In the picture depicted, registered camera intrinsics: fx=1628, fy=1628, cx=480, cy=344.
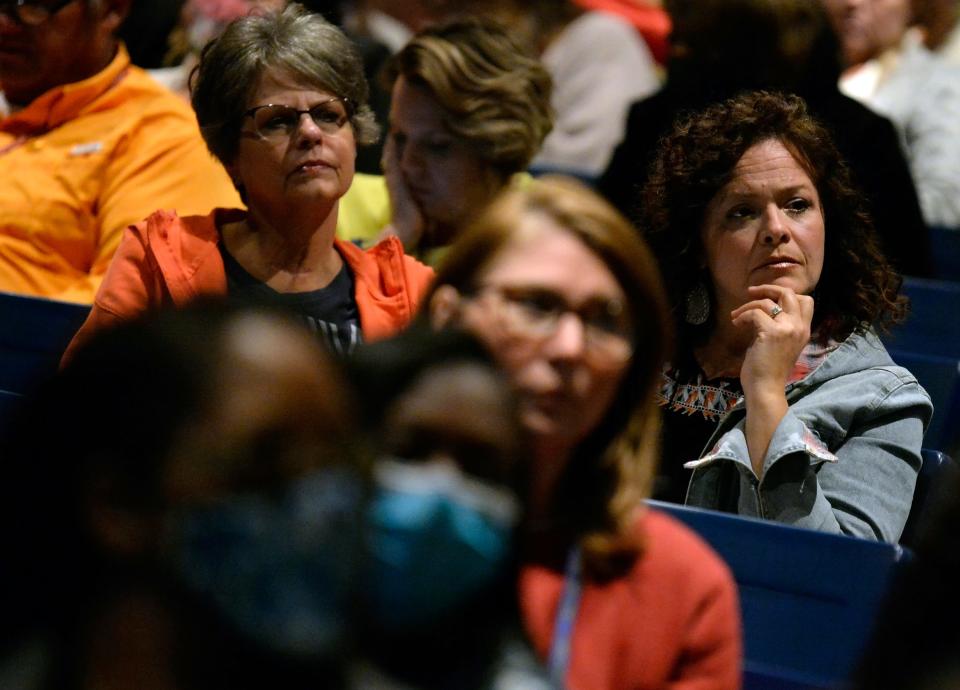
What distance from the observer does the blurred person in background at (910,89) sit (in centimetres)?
491

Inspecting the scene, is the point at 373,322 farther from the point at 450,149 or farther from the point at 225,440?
the point at 225,440

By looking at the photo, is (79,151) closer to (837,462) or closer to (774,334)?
(774,334)

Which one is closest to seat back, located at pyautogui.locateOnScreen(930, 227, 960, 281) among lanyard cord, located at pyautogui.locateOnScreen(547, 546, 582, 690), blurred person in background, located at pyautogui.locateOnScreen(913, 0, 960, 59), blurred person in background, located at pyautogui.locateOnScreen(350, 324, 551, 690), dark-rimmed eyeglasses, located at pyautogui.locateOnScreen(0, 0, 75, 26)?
blurred person in background, located at pyautogui.locateOnScreen(913, 0, 960, 59)

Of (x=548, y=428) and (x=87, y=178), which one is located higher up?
(x=548, y=428)

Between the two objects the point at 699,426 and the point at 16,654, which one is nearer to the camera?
the point at 16,654

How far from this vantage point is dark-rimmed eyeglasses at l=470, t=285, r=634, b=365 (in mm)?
1723

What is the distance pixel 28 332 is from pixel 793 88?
181 centimetres

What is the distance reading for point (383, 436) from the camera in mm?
1402

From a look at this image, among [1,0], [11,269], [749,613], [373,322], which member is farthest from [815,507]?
[1,0]

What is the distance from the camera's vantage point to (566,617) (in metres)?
1.70

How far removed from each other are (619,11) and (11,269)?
2.89m

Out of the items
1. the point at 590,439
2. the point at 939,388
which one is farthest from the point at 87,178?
A: the point at 590,439

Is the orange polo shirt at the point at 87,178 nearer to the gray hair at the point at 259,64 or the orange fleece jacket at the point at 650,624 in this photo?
the gray hair at the point at 259,64

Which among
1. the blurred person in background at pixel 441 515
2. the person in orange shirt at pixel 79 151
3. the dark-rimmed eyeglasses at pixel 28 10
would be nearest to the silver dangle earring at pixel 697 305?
the person in orange shirt at pixel 79 151
